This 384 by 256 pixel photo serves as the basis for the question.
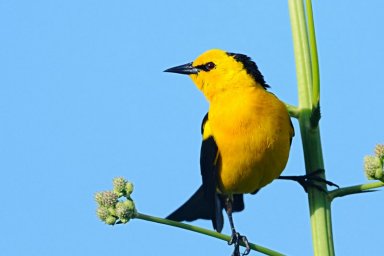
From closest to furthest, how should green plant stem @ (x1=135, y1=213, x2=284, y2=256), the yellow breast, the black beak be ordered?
1. green plant stem @ (x1=135, y1=213, x2=284, y2=256)
2. the yellow breast
3. the black beak

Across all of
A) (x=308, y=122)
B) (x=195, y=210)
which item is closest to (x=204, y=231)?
(x=308, y=122)

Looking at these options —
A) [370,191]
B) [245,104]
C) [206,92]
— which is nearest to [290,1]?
[370,191]

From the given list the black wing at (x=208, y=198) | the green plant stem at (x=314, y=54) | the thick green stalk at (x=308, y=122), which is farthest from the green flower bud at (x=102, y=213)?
the black wing at (x=208, y=198)

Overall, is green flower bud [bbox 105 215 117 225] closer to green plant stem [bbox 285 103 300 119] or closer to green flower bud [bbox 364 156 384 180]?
green plant stem [bbox 285 103 300 119]

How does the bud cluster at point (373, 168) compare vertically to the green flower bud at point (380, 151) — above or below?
below

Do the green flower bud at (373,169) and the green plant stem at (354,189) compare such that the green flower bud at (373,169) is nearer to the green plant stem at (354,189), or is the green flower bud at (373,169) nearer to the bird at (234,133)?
the green plant stem at (354,189)

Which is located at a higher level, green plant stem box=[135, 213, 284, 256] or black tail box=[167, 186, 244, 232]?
black tail box=[167, 186, 244, 232]

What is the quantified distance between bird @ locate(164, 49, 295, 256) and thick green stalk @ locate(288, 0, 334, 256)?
122 centimetres

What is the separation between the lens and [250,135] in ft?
14.2

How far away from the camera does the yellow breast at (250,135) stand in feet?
14.2

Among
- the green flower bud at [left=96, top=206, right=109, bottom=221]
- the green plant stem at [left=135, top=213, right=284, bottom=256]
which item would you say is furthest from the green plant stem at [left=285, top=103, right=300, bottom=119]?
the green flower bud at [left=96, top=206, right=109, bottom=221]

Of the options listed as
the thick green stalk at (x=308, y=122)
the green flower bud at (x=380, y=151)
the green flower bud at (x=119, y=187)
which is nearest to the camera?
the thick green stalk at (x=308, y=122)

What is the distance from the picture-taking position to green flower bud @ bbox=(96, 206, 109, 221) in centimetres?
300

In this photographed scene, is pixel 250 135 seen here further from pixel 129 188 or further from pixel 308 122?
pixel 129 188
